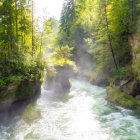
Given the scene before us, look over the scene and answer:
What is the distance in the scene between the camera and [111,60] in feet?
54.6

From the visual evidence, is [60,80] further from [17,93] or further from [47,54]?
[17,93]

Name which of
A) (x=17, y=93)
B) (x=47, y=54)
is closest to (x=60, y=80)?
(x=47, y=54)

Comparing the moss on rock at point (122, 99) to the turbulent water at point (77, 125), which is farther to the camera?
the moss on rock at point (122, 99)

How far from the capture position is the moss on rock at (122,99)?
12.3 meters

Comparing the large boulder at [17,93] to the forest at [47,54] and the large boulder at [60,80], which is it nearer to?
the forest at [47,54]

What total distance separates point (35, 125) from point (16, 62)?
5307 millimetres

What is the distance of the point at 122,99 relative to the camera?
43.1 ft

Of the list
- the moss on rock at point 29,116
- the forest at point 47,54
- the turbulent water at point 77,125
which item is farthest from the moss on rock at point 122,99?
the moss on rock at point 29,116

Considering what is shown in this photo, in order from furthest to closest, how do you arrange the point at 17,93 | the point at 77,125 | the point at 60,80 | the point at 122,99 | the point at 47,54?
the point at 60,80 < the point at 47,54 < the point at 122,99 < the point at 17,93 < the point at 77,125

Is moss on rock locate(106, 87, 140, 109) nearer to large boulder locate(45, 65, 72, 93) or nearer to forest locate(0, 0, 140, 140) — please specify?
forest locate(0, 0, 140, 140)

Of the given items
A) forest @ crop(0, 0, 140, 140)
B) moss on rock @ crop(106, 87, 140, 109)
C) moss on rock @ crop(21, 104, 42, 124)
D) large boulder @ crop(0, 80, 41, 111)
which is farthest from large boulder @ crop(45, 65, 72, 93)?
moss on rock @ crop(21, 104, 42, 124)

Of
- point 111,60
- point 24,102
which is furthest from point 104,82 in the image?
point 24,102

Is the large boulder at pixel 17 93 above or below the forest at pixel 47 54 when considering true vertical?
below

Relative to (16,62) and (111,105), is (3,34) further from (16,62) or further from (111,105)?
(111,105)
